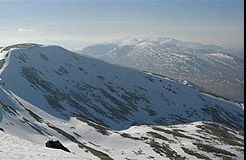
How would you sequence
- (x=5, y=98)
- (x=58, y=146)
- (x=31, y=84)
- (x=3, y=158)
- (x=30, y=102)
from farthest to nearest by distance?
1. (x=31, y=84)
2. (x=30, y=102)
3. (x=5, y=98)
4. (x=58, y=146)
5. (x=3, y=158)

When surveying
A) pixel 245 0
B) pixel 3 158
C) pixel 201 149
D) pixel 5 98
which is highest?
pixel 245 0

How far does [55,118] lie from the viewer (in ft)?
433

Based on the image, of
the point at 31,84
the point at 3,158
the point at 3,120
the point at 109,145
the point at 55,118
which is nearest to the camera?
the point at 3,158

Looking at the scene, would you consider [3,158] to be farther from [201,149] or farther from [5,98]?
[5,98]

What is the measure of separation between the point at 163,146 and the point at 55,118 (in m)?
46.2

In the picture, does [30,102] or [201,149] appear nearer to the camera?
[201,149]

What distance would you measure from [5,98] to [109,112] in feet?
239

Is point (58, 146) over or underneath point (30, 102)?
over

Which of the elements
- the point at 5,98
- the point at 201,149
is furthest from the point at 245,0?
the point at 5,98

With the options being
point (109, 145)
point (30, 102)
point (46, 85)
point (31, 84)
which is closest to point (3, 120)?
Answer: point (109, 145)

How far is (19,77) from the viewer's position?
177 m

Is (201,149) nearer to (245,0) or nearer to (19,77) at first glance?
(245,0)

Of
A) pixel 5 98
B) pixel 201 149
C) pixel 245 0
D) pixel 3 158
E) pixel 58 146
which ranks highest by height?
pixel 245 0

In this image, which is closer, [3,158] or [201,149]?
[3,158]
